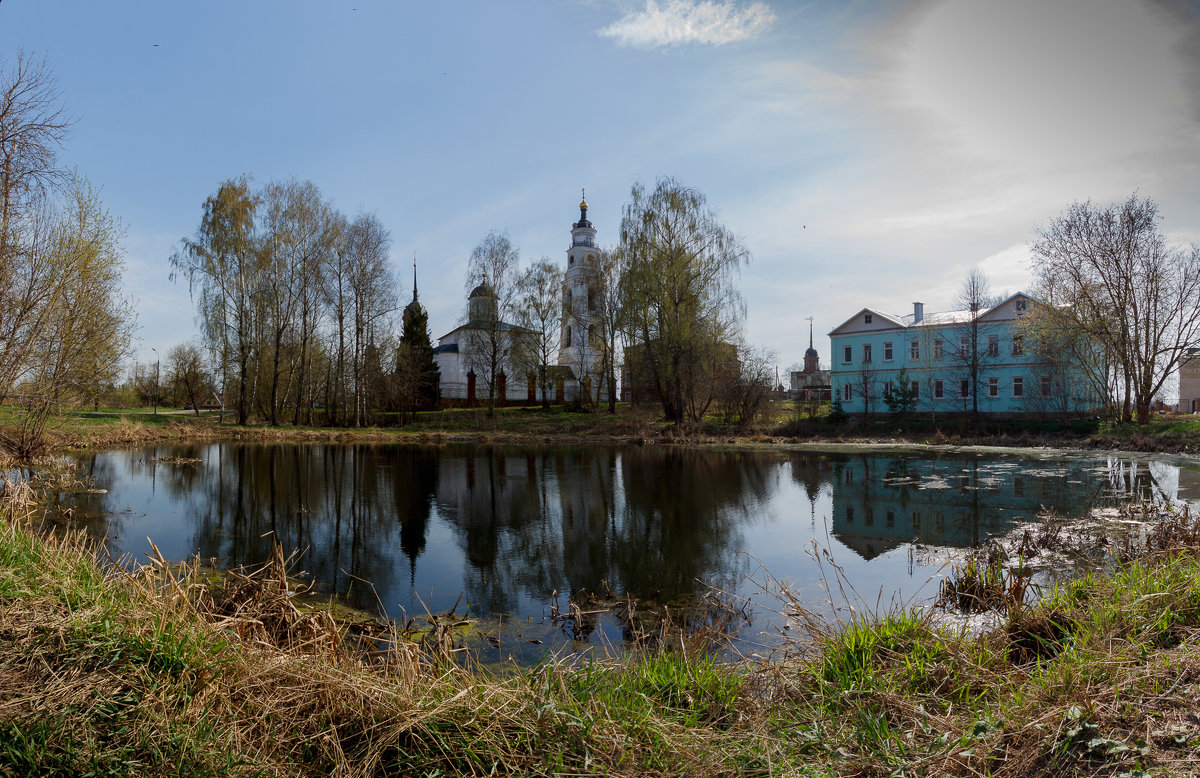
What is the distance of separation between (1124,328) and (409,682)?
112 feet

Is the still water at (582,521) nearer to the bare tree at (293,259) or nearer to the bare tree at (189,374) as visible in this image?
the bare tree at (293,259)

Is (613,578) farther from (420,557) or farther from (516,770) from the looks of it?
(516,770)

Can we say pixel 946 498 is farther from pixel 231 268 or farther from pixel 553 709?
pixel 231 268

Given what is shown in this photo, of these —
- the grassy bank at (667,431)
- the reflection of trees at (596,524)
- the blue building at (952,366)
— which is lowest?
the reflection of trees at (596,524)

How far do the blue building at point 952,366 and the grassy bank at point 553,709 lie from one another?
119 ft

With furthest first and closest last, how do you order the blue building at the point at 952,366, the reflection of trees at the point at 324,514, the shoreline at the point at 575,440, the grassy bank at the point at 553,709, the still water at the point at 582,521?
the blue building at the point at 952,366 < the shoreline at the point at 575,440 < the reflection of trees at the point at 324,514 < the still water at the point at 582,521 < the grassy bank at the point at 553,709

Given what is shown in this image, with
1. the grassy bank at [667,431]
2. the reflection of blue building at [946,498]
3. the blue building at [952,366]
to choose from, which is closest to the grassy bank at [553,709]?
the reflection of blue building at [946,498]

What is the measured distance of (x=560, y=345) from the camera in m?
43.6

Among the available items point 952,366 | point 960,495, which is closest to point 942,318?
point 952,366

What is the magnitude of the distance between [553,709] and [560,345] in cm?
4108

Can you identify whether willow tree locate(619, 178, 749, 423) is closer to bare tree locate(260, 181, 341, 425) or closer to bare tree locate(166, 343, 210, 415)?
bare tree locate(260, 181, 341, 425)

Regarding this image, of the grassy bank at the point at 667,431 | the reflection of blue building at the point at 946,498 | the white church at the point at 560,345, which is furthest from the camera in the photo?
the white church at the point at 560,345

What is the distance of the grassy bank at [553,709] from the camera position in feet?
8.13

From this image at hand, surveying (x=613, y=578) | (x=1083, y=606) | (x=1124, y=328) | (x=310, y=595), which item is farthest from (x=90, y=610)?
(x=1124, y=328)
